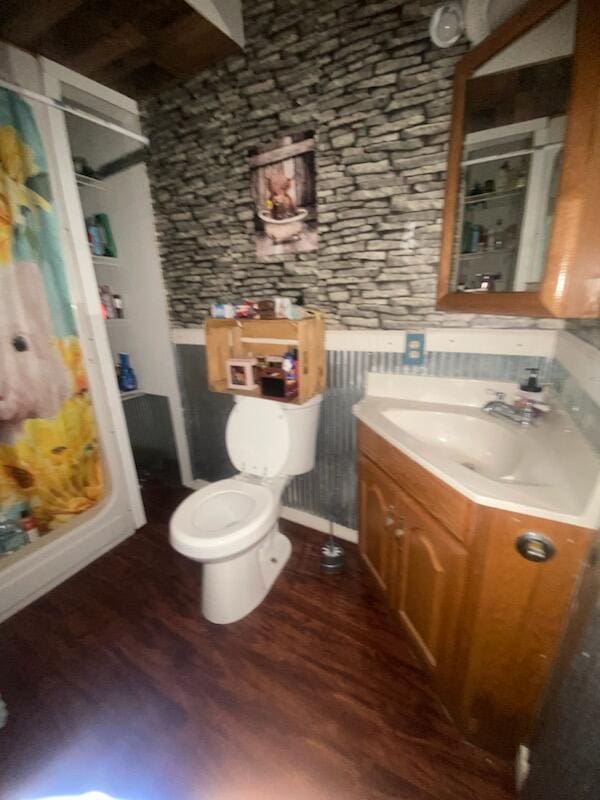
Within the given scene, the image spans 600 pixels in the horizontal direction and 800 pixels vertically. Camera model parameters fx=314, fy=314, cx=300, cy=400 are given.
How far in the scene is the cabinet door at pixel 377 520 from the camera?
1.20 meters

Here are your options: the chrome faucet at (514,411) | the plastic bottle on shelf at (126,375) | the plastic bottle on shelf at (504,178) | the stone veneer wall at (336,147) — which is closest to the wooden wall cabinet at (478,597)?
the chrome faucet at (514,411)

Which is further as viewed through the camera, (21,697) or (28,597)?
(28,597)

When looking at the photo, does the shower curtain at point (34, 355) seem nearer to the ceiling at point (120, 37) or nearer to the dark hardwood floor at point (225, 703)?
the ceiling at point (120, 37)

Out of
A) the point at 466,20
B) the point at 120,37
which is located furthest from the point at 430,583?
the point at 120,37

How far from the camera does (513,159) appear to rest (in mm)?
1077

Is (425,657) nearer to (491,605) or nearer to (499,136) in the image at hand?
(491,605)

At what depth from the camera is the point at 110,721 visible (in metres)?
1.08

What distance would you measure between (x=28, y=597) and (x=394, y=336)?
2.13m

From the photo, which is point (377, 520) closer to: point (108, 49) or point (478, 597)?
point (478, 597)

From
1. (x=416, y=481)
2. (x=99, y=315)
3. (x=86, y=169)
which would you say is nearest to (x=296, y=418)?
(x=416, y=481)

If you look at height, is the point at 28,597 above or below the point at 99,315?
below

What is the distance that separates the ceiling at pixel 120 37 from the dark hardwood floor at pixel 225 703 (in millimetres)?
2389

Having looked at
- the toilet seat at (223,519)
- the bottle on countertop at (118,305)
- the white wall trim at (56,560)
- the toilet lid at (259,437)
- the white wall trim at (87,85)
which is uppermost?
the white wall trim at (87,85)

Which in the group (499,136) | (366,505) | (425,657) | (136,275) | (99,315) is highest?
(499,136)
